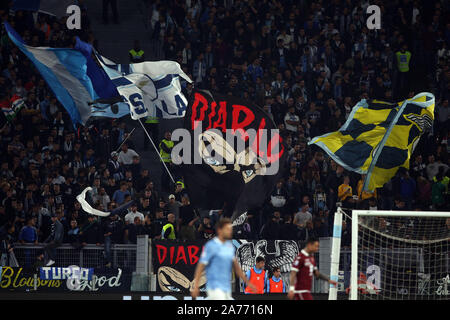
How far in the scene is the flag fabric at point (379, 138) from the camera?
805 inches

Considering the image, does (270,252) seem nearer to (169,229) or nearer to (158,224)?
(169,229)

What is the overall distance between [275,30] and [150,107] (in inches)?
292

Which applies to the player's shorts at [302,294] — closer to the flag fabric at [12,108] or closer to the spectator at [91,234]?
the spectator at [91,234]

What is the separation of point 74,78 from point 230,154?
409cm

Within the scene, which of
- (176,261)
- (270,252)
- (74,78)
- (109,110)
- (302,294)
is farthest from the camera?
(109,110)

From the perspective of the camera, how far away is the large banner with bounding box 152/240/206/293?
20891 millimetres

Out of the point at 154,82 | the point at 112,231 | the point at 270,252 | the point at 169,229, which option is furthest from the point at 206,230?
the point at 154,82

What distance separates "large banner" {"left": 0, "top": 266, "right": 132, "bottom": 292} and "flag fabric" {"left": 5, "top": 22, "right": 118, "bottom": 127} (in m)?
3.51

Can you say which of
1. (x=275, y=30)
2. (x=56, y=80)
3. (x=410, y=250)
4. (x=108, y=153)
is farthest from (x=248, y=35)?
(x=410, y=250)

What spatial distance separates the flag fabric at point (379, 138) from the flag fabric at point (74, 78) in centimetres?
521

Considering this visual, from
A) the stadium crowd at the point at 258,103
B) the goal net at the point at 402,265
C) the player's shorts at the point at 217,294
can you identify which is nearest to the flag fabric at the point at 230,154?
the stadium crowd at the point at 258,103

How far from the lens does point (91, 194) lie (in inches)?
880

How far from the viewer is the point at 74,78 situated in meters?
22.0

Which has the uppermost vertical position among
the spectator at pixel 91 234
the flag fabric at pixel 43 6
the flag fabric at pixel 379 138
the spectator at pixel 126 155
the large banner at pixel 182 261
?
the flag fabric at pixel 43 6
